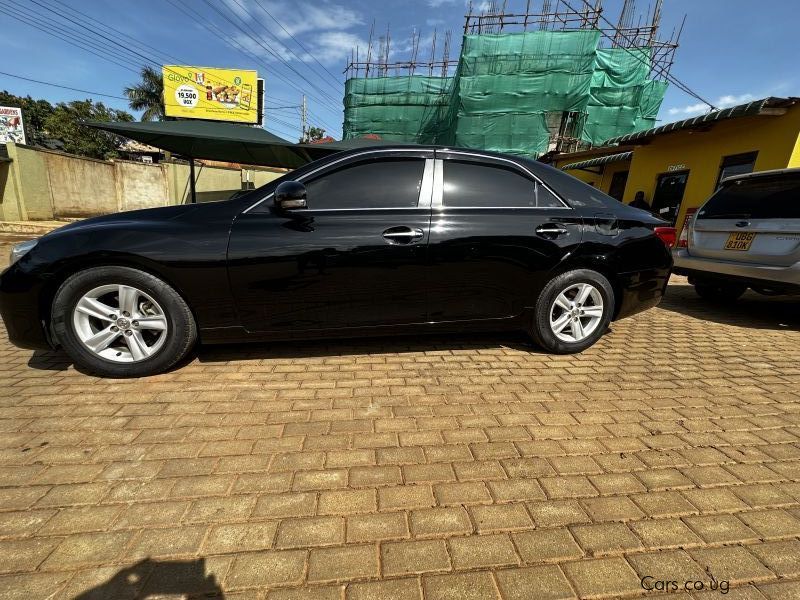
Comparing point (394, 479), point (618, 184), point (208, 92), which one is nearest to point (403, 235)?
point (394, 479)

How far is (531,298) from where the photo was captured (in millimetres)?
2969

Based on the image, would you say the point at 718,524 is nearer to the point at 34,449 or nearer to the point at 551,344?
the point at 551,344

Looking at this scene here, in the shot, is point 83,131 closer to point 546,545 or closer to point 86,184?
point 86,184

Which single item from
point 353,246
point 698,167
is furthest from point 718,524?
point 698,167

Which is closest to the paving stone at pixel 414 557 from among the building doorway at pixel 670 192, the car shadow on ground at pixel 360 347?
the car shadow on ground at pixel 360 347

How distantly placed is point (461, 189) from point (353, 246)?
0.92 metres

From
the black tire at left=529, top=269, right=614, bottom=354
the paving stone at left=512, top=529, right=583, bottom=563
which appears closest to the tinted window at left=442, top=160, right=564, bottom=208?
the black tire at left=529, top=269, right=614, bottom=354

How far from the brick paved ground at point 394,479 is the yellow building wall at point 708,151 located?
24.2ft

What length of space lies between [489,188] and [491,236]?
398mm

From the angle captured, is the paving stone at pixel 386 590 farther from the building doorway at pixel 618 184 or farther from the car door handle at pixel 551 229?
the building doorway at pixel 618 184

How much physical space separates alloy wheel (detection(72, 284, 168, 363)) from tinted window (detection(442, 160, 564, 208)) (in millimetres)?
2124

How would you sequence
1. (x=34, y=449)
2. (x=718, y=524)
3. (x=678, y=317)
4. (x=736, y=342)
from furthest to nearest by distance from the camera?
(x=678, y=317) < (x=736, y=342) < (x=34, y=449) < (x=718, y=524)

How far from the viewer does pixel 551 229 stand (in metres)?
2.90

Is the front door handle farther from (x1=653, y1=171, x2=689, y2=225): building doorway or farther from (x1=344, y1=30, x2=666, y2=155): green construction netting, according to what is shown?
(x1=344, y1=30, x2=666, y2=155): green construction netting
